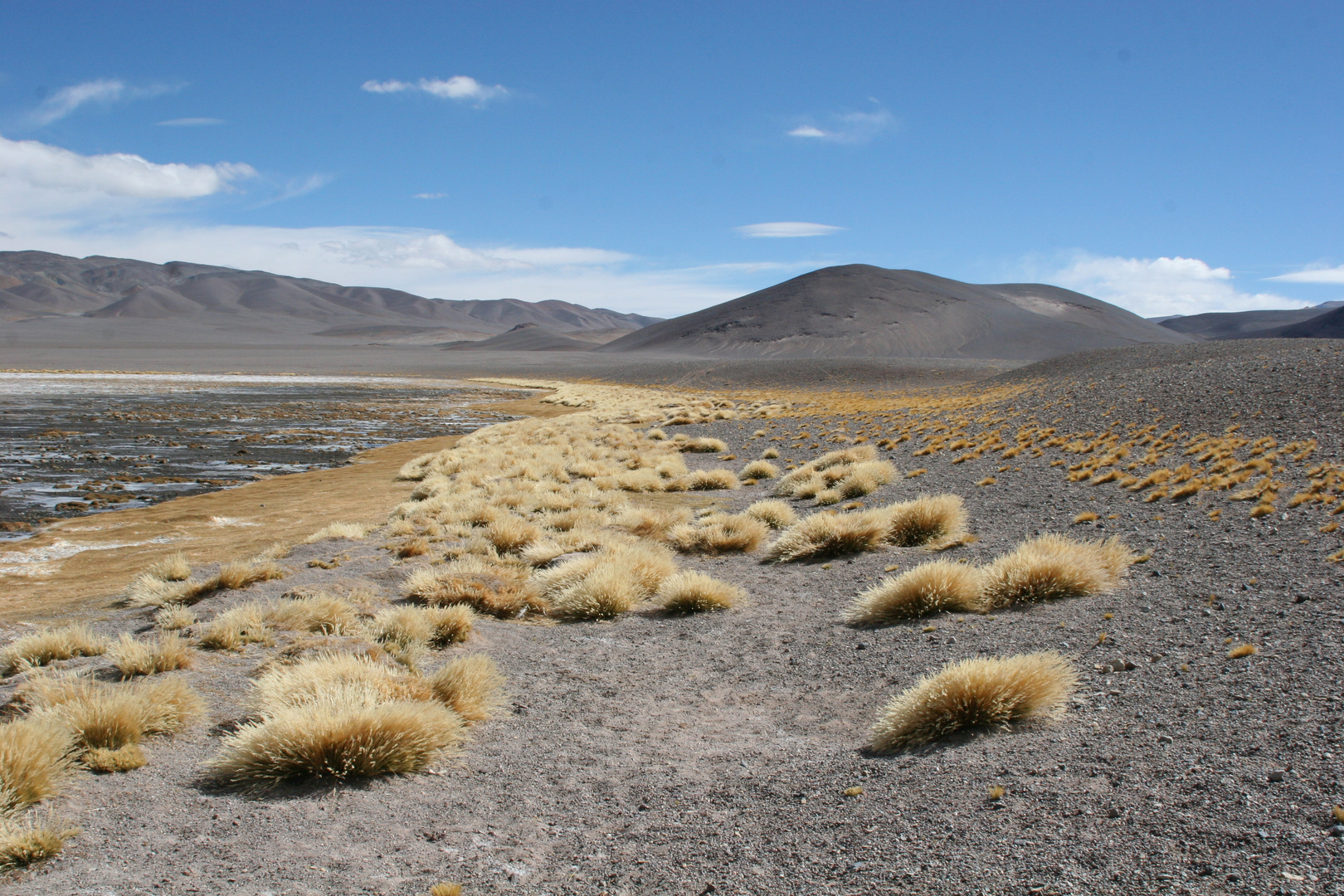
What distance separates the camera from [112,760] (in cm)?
424

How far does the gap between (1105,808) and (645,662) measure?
3642mm

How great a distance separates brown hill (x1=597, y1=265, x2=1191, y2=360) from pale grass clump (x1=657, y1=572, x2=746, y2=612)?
119 meters

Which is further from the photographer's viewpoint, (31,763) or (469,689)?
(469,689)

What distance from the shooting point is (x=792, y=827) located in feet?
12.4

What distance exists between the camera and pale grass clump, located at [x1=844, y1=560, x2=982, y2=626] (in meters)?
6.95

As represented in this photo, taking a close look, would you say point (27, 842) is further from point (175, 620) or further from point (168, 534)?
point (168, 534)

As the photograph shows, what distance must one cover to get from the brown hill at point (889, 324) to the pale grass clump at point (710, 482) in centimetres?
11106

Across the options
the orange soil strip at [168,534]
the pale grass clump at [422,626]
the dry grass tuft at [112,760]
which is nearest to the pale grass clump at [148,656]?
the pale grass clump at [422,626]

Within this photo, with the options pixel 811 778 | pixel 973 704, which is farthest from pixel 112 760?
pixel 973 704

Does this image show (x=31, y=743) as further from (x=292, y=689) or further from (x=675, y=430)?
(x=675, y=430)

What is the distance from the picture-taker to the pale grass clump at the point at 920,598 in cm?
695

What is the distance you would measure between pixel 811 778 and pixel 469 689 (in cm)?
229

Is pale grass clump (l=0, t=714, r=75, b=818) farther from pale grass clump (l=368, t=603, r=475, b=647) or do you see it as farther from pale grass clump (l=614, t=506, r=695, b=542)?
pale grass clump (l=614, t=506, r=695, b=542)

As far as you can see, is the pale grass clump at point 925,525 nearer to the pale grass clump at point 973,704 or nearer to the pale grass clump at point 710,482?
the pale grass clump at point 973,704
